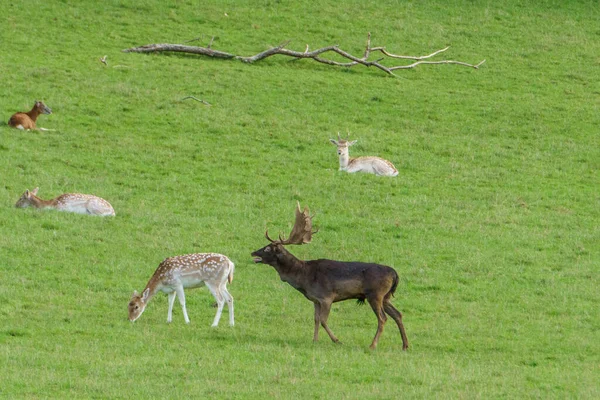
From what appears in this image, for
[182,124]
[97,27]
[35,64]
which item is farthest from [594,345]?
[97,27]

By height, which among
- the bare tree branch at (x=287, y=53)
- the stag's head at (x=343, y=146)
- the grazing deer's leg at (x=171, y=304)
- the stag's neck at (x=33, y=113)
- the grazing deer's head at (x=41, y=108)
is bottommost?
the grazing deer's leg at (x=171, y=304)

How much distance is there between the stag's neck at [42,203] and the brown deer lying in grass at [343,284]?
7.25 meters

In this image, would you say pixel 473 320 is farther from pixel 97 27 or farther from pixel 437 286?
pixel 97 27

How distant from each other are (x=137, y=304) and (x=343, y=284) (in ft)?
10.3

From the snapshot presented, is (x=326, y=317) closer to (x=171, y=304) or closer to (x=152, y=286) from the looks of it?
(x=171, y=304)

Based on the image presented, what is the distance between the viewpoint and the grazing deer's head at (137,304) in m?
15.6

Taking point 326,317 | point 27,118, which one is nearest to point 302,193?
point 27,118

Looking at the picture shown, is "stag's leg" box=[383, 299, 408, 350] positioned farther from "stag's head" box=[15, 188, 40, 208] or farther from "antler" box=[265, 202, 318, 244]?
"stag's head" box=[15, 188, 40, 208]

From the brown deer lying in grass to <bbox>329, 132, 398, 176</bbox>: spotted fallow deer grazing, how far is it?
10957 mm

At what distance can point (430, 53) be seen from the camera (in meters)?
39.3

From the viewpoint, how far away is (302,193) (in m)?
24.4

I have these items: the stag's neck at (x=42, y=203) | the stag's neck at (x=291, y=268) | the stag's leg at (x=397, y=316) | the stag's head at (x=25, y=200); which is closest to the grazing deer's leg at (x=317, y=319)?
the stag's neck at (x=291, y=268)

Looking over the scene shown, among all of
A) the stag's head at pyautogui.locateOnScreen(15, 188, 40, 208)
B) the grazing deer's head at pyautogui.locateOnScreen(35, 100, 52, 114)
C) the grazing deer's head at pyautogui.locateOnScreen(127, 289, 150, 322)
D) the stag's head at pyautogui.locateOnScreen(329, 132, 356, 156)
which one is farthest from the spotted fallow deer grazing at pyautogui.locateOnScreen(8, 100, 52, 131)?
the grazing deer's head at pyautogui.locateOnScreen(127, 289, 150, 322)

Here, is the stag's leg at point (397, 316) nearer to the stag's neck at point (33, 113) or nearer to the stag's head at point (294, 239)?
the stag's head at point (294, 239)
